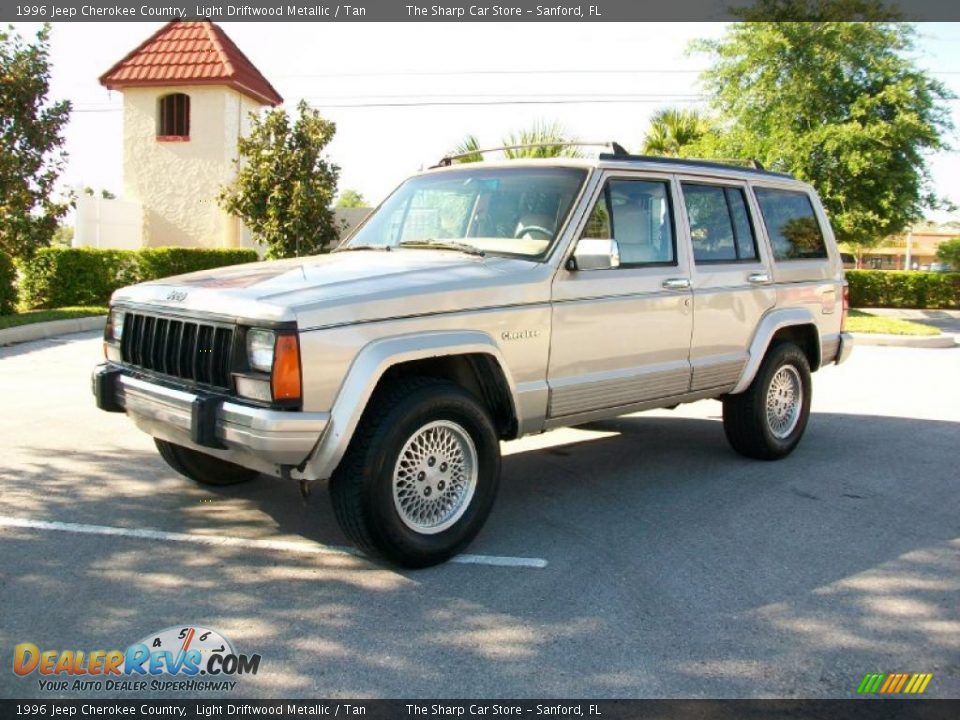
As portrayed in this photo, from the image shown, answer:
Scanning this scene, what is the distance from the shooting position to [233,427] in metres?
4.01

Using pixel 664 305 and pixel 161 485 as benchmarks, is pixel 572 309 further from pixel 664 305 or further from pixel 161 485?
pixel 161 485

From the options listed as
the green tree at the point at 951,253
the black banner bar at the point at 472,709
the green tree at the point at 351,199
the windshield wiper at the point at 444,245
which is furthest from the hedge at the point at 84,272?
the green tree at the point at 351,199

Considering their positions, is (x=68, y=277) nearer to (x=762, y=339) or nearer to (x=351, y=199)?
(x=762, y=339)

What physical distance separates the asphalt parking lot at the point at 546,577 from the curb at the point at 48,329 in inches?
267

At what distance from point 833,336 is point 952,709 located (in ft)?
14.5

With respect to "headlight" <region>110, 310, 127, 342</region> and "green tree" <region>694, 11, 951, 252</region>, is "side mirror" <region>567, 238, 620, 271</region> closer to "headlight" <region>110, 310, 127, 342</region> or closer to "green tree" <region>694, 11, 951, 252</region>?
"headlight" <region>110, 310, 127, 342</region>

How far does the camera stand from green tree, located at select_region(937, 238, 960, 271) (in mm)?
37625

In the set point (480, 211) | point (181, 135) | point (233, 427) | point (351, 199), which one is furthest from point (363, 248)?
point (351, 199)

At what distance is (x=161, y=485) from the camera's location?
5.70m

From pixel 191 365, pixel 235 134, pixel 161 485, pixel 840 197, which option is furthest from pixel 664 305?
pixel 235 134

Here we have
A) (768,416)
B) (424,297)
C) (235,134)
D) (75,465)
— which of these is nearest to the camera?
(424,297)

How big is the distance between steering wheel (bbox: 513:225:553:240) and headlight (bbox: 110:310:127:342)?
2300 mm

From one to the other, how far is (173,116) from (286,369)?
2359cm

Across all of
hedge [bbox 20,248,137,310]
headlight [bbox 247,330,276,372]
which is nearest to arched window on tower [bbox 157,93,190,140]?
hedge [bbox 20,248,137,310]
